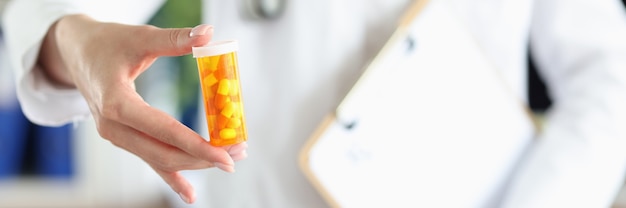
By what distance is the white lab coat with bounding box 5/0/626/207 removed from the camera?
85 centimetres

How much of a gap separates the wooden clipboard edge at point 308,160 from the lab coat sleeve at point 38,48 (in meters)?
0.20

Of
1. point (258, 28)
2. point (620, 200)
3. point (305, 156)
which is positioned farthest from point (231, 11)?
point (620, 200)

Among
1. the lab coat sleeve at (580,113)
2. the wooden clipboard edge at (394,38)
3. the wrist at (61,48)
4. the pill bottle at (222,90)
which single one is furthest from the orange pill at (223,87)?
the lab coat sleeve at (580,113)

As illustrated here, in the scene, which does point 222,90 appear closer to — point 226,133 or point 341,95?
point 226,133

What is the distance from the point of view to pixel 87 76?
0.61 metres

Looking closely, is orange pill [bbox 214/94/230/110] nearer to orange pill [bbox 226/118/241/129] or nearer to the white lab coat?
orange pill [bbox 226/118/241/129]

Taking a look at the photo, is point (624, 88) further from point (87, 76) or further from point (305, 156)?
point (87, 76)

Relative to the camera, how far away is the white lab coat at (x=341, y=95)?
0.85m

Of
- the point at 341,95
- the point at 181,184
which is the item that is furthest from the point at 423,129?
the point at 181,184

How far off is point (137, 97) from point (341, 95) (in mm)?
344

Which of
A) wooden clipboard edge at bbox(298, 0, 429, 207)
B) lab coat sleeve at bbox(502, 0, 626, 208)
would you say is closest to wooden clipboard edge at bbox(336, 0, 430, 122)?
wooden clipboard edge at bbox(298, 0, 429, 207)

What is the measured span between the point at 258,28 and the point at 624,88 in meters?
0.37

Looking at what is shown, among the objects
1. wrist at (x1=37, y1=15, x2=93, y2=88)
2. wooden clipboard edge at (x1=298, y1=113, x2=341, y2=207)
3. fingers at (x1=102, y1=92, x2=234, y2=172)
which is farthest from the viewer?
wooden clipboard edge at (x1=298, y1=113, x2=341, y2=207)

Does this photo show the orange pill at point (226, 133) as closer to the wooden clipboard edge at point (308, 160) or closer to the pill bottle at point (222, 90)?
the pill bottle at point (222, 90)
